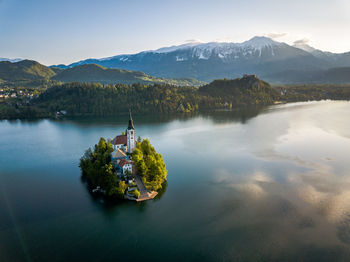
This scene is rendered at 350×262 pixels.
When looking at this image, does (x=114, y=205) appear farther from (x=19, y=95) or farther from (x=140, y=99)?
(x=19, y=95)

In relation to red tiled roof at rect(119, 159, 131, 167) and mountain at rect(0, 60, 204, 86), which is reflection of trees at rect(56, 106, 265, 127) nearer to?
red tiled roof at rect(119, 159, 131, 167)

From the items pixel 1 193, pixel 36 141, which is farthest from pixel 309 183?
pixel 36 141

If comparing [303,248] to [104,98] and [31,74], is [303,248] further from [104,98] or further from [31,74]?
[31,74]

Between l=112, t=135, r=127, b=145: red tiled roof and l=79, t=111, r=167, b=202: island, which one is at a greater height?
l=112, t=135, r=127, b=145: red tiled roof

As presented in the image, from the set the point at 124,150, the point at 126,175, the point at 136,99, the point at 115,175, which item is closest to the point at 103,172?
the point at 115,175

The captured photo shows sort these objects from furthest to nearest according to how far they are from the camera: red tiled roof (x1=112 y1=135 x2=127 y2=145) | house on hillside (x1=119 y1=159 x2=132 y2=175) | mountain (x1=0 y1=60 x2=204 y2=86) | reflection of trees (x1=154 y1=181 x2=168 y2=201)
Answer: mountain (x1=0 y1=60 x2=204 y2=86), red tiled roof (x1=112 y1=135 x2=127 y2=145), house on hillside (x1=119 y1=159 x2=132 y2=175), reflection of trees (x1=154 y1=181 x2=168 y2=201)

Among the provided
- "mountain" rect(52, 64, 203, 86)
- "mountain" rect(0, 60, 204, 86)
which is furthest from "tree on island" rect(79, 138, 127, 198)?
"mountain" rect(52, 64, 203, 86)
